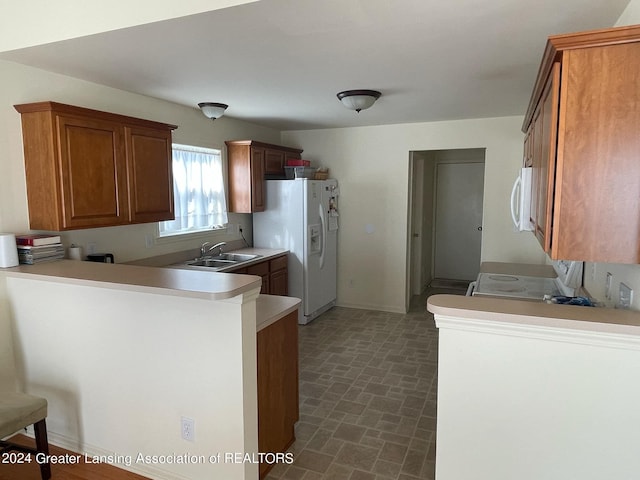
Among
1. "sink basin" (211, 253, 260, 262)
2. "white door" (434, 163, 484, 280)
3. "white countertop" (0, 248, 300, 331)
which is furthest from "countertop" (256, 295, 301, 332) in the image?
"white door" (434, 163, 484, 280)

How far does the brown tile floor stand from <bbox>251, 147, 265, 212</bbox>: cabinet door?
1557 mm

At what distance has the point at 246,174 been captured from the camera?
457 cm

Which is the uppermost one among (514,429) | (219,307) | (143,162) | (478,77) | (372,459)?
(478,77)

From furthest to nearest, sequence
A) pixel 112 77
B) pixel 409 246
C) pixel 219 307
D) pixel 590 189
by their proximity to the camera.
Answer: pixel 409 246, pixel 112 77, pixel 219 307, pixel 590 189

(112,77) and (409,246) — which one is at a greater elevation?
(112,77)

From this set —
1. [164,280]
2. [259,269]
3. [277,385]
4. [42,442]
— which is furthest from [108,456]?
[259,269]

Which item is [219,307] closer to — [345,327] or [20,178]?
[20,178]

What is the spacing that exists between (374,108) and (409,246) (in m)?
1.99

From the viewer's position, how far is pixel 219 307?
1959 millimetres

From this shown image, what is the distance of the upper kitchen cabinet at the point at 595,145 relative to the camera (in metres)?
1.31

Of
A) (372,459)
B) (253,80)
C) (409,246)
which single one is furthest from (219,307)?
(409,246)

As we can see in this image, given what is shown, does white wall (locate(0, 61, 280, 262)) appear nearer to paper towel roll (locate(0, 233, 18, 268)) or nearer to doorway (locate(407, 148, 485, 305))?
paper towel roll (locate(0, 233, 18, 268))

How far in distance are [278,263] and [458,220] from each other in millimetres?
3726

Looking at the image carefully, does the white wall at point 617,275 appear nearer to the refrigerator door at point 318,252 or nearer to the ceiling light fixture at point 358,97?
the ceiling light fixture at point 358,97
